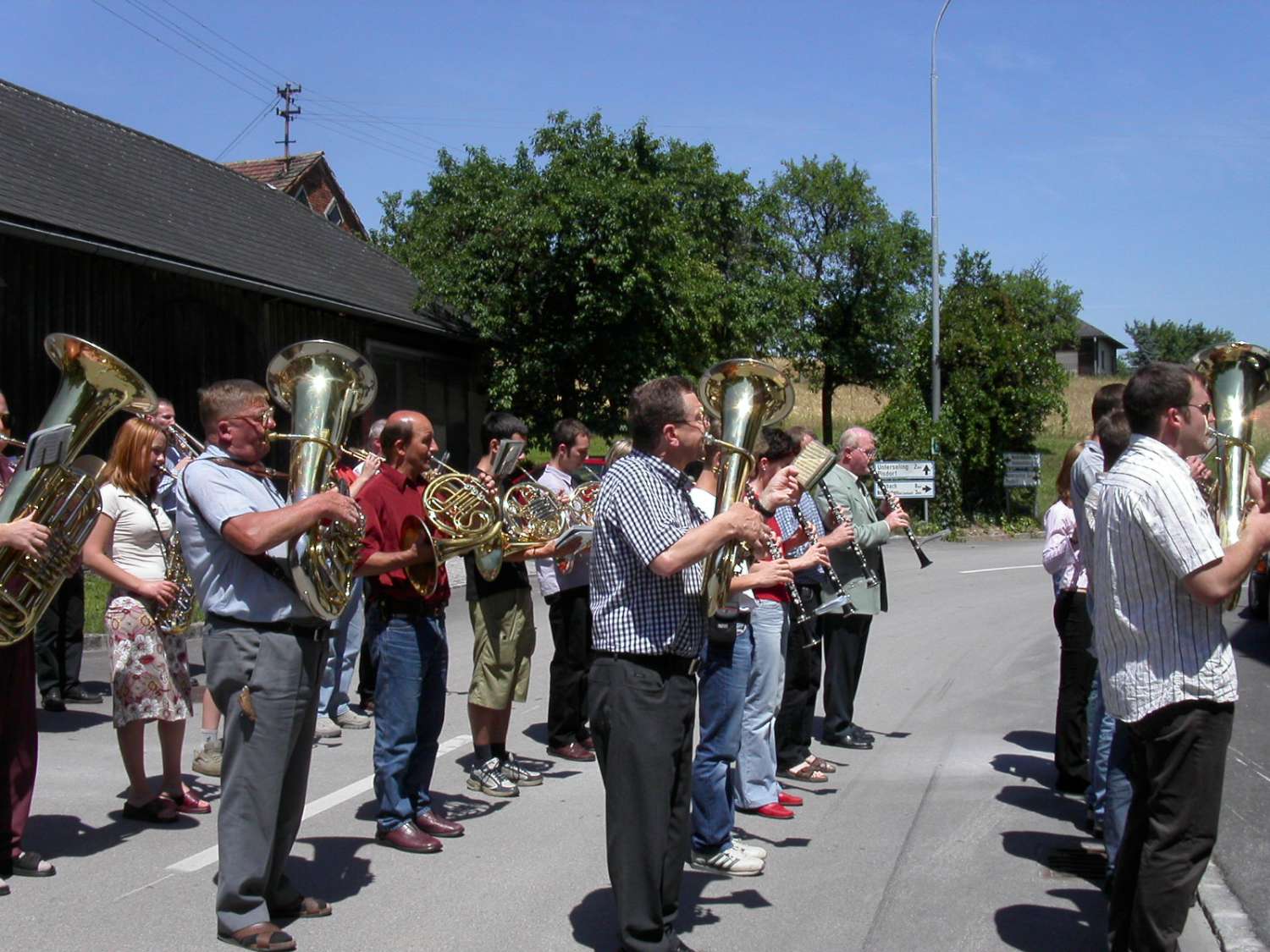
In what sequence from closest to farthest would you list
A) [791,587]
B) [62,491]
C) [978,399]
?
[62,491] → [791,587] → [978,399]

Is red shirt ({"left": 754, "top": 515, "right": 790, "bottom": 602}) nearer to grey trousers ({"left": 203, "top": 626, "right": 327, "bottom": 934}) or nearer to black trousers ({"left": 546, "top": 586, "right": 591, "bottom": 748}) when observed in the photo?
black trousers ({"left": 546, "top": 586, "right": 591, "bottom": 748})

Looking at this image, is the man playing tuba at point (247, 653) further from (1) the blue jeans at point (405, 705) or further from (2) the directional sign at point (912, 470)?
(2) the directional sign at point (912, 470)

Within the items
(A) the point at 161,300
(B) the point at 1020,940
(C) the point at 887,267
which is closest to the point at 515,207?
(A) the point at 161,300

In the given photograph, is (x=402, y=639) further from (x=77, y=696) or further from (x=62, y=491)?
(x=77, y=696)

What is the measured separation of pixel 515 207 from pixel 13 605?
661 inches

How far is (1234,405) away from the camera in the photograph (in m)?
5.11

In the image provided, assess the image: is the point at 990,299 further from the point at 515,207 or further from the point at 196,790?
the point at 196,790

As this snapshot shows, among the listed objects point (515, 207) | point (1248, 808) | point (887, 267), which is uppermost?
point (887, 267)

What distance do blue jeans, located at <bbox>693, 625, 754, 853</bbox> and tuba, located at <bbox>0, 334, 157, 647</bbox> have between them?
8.53 ft

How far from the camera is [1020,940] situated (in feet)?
14.8

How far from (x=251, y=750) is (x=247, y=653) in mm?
340

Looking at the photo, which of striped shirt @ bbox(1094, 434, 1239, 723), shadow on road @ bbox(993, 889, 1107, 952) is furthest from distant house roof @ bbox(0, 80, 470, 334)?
striped shirt @ bbox(1094, 434, 1239, 723)

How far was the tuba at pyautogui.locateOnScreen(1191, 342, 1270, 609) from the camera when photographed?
14.9ft

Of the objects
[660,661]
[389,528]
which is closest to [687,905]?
[660,661]
